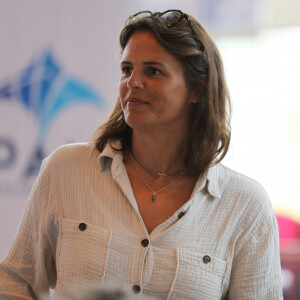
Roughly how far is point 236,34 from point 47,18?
1.78 metres

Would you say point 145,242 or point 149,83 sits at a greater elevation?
point 149,83

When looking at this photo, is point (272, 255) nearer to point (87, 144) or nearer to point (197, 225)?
point (197, 225)

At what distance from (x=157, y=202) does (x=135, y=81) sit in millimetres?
418

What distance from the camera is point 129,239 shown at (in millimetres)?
1669

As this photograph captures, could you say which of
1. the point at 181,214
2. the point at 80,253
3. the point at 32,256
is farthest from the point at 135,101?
the point at 32,256

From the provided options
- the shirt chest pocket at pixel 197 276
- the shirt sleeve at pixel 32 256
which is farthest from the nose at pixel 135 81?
the shirt chest pocket at pixel 197 276

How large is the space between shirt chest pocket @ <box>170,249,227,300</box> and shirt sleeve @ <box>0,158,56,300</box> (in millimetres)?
442

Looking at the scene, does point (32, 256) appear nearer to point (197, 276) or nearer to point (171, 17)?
point (197, 276)

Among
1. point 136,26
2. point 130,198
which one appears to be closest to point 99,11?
point 136,26

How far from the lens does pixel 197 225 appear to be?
1739 mm

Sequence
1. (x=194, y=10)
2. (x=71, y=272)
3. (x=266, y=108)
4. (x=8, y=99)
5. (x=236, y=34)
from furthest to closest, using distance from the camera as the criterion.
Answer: (x=266, y=108)
(x=236, y=34)
(x=194, y=10)
(x=8, y=99)
(x=71, y=272)

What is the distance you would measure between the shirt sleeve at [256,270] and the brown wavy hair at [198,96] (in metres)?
0.30

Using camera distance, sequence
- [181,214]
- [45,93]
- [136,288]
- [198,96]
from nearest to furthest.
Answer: [136,288] → [181,214] → [198,96] → [45,93]

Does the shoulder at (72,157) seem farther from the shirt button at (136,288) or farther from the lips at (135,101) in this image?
the shirt button at (136,288)
